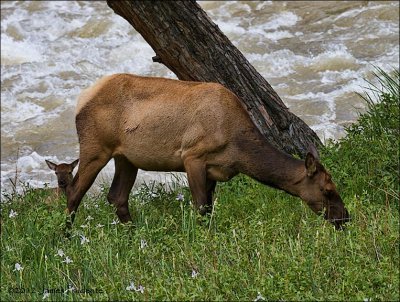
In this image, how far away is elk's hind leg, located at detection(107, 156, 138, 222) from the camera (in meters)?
9.97

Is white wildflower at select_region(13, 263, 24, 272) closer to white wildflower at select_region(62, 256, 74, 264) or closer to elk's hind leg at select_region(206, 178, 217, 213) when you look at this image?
white wildflower at select_region(62, 256, 74, 264)

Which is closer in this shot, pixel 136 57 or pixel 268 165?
pixel 268 165

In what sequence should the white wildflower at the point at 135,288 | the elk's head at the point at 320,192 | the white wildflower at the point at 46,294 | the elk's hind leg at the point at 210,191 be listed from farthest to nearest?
the elk's hind leg at the point at 210,191, the elk's head at the point at 320,192, the white wildflower at the point at 46,294, the white wildflower at the point at 135,288

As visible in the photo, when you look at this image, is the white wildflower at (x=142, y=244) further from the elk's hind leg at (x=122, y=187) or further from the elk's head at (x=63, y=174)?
the elk's head at (x=63, y=174)

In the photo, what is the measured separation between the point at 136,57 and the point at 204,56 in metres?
6.97

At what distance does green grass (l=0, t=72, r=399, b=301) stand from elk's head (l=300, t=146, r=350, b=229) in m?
0.11

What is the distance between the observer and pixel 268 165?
9375 mm

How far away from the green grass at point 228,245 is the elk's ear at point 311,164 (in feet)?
1.19

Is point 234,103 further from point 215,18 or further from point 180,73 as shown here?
point 215,18

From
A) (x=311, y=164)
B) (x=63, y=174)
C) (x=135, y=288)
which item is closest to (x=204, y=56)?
(x=311, y=164)

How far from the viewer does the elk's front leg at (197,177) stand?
9.24 metres

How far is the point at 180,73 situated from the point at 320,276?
3735 millimetres

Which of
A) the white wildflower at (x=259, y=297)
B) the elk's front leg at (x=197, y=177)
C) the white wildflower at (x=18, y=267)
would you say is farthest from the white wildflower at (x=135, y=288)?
the elk's front leg at (x=197, y=177)

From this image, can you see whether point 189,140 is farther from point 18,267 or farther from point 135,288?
point 135,288
